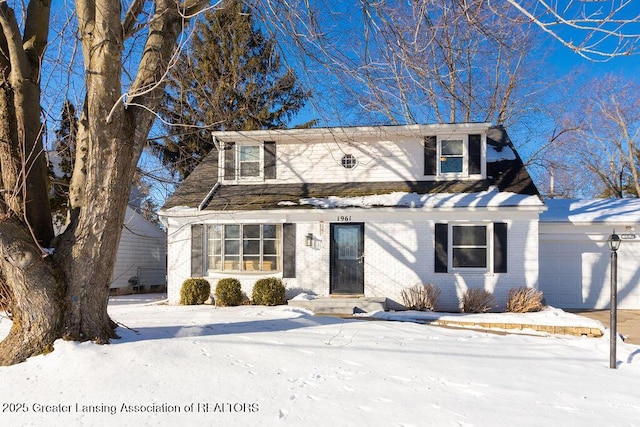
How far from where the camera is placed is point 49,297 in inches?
189

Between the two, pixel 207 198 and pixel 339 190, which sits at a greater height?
pixel 339 190

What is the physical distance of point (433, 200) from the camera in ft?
38.3

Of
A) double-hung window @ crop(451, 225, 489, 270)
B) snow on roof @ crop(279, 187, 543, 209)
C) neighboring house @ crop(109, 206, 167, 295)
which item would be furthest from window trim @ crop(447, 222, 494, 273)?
neighboring house @ crop(109, 206, 167, 295)

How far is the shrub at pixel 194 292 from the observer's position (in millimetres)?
11945

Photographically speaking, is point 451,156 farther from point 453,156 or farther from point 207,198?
point 207,198

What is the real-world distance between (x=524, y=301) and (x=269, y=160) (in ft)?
25.7

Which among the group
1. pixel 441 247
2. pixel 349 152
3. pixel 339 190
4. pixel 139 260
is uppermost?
pixel 349 152

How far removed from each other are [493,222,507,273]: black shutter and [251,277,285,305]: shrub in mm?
5445

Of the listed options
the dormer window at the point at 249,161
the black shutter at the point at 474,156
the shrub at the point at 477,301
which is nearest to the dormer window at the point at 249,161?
the dormer window at the point at 249,161

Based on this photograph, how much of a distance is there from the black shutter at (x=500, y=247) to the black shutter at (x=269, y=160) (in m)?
6.35

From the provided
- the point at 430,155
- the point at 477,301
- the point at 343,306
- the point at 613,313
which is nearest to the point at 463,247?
the point at 477,301

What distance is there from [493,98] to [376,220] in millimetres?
13273

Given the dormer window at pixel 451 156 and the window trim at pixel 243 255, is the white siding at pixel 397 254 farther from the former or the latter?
the dormer window at pixel 451 156

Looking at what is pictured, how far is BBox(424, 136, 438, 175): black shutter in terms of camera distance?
12719 millimetres
